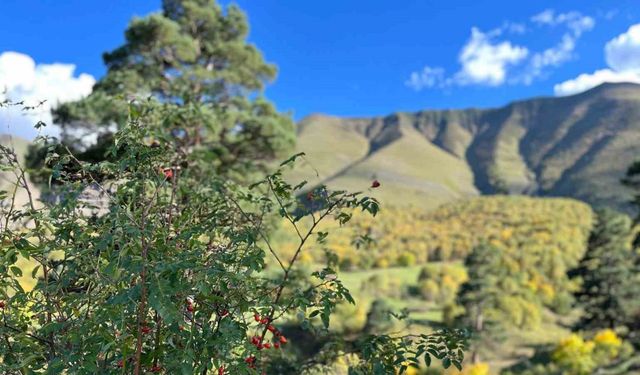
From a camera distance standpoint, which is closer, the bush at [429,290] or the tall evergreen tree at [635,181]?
the tall evergreen tree at [635,181]

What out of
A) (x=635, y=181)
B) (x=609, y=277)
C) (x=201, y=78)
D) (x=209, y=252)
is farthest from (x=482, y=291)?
(x=209, y=252)

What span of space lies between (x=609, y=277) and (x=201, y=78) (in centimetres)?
2584

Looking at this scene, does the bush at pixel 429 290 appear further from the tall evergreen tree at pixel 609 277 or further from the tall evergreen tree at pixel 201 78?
the tall evergreen tree at pixel 201 78

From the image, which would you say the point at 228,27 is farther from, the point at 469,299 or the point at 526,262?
the point at 526,262

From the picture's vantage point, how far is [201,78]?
43.2 ft

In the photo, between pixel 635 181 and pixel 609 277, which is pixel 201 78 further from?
pixel 609 277

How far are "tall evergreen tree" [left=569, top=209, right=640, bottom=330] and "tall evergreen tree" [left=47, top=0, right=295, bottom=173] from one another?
22.2 metres

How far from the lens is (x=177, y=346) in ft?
6.95

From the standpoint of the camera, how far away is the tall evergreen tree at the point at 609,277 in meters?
26.5

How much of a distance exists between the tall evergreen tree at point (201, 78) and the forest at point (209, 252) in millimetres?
54

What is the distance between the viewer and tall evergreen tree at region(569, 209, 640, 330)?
1045 inches

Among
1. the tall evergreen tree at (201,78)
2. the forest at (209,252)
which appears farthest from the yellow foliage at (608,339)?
the tall evergreen tree at (201,78)

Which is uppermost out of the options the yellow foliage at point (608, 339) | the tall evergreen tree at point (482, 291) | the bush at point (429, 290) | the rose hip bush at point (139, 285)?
the bush at point (429, 290)

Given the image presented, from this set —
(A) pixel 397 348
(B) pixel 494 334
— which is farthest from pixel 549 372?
(A) pixel 397 348
